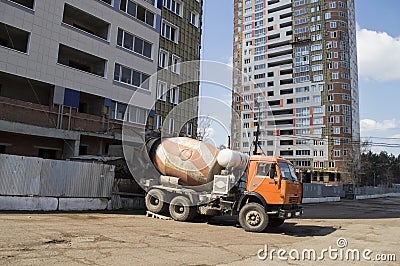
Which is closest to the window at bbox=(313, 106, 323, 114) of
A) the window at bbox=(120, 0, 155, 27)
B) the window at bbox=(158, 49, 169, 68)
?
the window at bbox=(158, 49, 169, 68)

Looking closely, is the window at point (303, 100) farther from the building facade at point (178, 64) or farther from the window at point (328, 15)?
the building facade at point (178, 64)

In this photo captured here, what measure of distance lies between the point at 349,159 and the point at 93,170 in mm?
A: 66270

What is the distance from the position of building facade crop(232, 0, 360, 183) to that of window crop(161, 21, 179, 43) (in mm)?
42273

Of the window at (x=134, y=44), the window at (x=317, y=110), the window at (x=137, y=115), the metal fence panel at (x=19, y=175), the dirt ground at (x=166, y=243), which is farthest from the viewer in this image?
the window at (x=317, y=110)

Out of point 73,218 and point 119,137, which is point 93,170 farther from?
point 119,137

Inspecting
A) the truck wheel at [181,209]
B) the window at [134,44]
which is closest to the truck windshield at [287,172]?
the truck wheel at [181,209]

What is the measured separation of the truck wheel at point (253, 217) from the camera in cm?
1223

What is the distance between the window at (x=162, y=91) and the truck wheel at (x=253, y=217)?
20332 mm

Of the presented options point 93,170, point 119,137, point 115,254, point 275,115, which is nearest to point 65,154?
point 119,137

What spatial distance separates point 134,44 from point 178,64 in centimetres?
593

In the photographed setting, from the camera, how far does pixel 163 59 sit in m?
32.2

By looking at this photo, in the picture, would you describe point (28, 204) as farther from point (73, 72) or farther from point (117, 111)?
point (117, 111)

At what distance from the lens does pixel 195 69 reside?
121 feet

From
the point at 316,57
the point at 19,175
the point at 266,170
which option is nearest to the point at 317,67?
the point at 316,57
